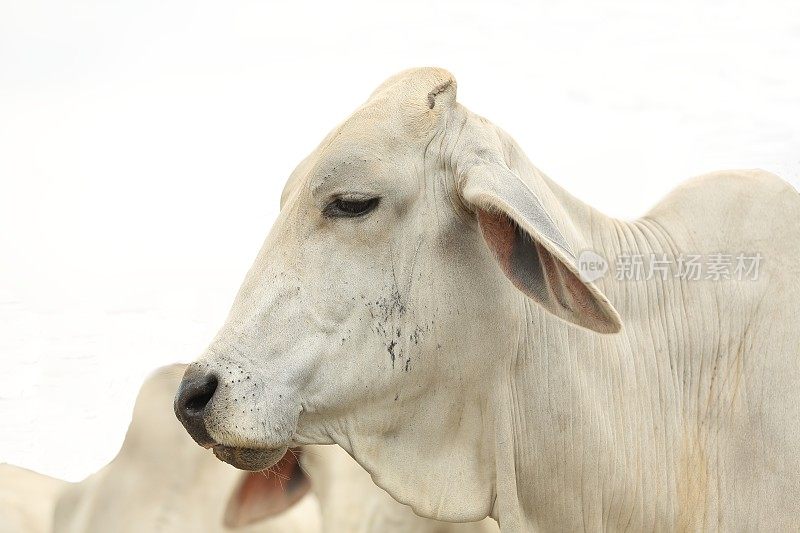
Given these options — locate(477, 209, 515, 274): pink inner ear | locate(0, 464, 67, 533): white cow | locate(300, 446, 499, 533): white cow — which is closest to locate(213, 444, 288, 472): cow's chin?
locate(477, 209, 515, 274): pink inner ear

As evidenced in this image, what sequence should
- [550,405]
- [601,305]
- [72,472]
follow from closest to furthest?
[601,305] → [550,405] → [72,472]

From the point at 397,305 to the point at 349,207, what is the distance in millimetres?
220

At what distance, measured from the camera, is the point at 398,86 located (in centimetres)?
241

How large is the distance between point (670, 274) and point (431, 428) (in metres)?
0.69

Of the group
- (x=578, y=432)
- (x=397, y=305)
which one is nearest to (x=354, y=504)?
(x=578, y=432)

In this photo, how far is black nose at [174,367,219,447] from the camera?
7.02ft

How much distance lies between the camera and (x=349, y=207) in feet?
7.41

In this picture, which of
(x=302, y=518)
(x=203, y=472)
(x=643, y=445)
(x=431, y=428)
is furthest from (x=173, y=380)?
(x=643, y=445)

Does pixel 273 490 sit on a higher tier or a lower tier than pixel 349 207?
lower

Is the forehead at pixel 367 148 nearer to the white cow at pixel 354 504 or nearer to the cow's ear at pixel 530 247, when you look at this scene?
the cow's ear at pixel 530 247

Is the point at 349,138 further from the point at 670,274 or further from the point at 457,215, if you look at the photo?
the point at 670,274

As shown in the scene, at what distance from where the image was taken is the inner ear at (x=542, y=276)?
2.11m

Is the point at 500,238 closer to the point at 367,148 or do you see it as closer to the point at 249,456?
the point at 367,148

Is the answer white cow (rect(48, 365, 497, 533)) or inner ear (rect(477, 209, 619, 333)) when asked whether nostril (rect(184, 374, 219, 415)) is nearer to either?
inner ear (rect(477, 209, 619, 333))
